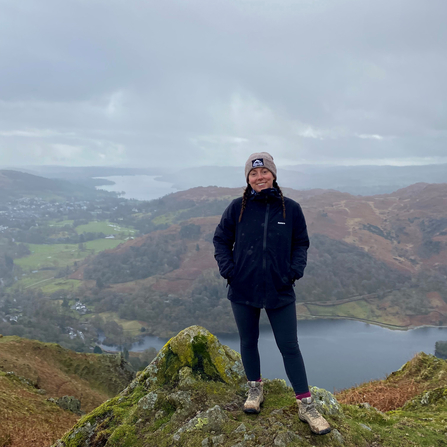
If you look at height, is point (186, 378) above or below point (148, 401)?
above

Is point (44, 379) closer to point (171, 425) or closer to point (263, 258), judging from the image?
point (171, 425)

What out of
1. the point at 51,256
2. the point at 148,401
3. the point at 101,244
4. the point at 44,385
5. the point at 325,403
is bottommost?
the point at 51,256

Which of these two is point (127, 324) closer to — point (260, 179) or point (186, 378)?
point (186, 378)

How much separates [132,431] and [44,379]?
46.3ft

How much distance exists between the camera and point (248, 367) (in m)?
4.27

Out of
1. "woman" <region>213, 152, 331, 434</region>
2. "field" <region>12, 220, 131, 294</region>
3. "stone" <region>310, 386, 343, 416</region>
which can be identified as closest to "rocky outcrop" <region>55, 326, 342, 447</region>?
"stone" <region>310, 386, 343, 416</region>

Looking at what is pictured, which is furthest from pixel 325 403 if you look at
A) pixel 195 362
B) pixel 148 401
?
pixel 148 401

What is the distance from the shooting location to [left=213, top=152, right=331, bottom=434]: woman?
3.80 metres

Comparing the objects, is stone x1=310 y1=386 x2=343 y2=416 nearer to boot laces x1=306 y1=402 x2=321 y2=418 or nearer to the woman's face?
boot laces x1=306 y1=402 x2=321 y2=418

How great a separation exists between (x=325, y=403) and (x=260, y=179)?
3.10 meters

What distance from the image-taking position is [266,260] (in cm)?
380

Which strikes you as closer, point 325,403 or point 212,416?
point 212,416

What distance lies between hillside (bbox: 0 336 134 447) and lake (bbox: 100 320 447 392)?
46.8m

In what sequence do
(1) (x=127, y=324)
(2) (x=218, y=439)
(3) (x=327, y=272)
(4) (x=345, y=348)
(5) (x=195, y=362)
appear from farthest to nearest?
(3) (x=327, y=272)
(1) (x=127, y=324)
(4) (x=345, y=348)
(5) (x=195, y=362)
(2) (x=218, y=439)
